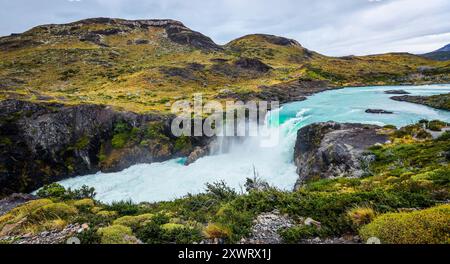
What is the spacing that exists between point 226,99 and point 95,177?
33217 millimetres

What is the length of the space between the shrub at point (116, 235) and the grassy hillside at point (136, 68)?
3687 centimetres

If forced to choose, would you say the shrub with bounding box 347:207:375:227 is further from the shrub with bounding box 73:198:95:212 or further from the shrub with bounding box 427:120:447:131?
the shrub with bounding box 427:120:447:131

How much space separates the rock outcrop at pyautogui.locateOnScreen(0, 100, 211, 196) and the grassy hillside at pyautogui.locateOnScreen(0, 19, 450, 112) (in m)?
4.34

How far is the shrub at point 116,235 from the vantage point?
860 cm

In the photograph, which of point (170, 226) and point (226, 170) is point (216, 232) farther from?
point (226, 170)

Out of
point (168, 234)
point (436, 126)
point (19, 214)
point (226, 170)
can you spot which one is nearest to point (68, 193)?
point (19, 214)

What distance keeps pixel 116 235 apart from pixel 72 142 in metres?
34.3

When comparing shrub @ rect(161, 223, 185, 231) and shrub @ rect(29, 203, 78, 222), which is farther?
shrub @ rect(29, 203, 78, 222)

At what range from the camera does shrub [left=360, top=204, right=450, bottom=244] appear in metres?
6.70

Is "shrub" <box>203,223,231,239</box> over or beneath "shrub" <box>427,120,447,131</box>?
beneath

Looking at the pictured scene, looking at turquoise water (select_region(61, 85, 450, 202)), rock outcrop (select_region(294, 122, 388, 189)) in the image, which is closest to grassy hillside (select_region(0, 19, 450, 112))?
turquoise water (select_region(61, 85, 450, 202))

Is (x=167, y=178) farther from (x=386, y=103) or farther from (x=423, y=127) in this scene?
(x=386, y=103)

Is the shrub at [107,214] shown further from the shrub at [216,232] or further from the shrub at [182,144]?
the shrub at [182,144]
